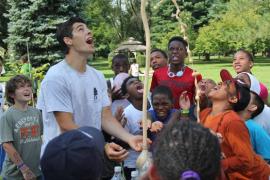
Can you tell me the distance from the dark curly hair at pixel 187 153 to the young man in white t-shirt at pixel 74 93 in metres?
1.41

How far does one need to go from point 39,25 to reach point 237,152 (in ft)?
81.4

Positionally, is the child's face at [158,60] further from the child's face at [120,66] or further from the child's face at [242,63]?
the child's face at [242,63]

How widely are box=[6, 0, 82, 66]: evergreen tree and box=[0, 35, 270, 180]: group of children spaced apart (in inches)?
809

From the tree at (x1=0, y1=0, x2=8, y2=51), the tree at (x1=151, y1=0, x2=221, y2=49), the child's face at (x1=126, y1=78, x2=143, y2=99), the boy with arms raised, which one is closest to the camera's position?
the boy with arms raised

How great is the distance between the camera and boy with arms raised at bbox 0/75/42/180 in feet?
14.0

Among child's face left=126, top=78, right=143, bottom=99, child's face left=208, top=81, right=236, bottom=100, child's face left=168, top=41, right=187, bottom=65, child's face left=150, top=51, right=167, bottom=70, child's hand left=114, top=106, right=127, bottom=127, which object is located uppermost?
child's face left=168, top=41, right=187, bottom=65

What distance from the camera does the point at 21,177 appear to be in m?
4.34

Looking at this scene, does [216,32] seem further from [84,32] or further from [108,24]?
[84,32]

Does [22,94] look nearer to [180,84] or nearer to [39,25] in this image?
[180,84]

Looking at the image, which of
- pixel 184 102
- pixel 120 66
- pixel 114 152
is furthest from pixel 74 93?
→ pixel 120 66

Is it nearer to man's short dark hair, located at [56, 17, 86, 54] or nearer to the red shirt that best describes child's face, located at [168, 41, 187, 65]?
the red shirt

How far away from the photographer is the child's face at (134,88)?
484cm

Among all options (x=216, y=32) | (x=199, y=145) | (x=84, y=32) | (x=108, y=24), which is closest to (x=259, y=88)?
(x=84, y=32)

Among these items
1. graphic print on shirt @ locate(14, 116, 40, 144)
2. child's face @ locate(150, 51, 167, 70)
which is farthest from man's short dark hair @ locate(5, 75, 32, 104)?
child's face @ locate(150, 51, 167, 70)
